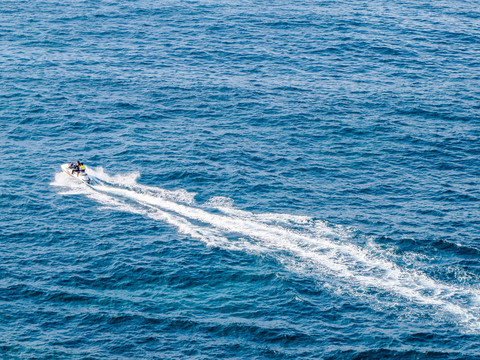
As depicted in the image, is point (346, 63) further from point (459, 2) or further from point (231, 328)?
point (231, 328)

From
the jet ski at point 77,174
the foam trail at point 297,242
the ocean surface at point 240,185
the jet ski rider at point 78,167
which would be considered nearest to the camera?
the ocean surface at point 240,185

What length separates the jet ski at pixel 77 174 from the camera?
11512 centimetres

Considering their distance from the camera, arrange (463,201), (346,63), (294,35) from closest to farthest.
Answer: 1. (463,201)
2. (346,63)
3. (294,35)

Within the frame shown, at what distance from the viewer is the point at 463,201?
10975cm

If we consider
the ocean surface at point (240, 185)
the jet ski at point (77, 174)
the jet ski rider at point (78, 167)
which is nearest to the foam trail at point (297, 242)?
the ocean surface at point (240, 185)

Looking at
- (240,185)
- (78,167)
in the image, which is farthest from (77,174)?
(240,185)

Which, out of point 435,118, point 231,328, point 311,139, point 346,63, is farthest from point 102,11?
point 231,328

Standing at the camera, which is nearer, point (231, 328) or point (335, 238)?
point (231, 328)

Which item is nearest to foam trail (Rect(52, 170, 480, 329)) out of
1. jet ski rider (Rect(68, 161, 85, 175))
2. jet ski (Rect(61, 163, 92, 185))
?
jet ski (Rect(61, 163, 92, 185))

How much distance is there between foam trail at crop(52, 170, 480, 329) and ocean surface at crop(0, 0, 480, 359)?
0.29 meters

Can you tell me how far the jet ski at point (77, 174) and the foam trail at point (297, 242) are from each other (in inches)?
69.4

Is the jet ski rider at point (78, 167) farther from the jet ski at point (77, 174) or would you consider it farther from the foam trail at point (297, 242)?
the foam trail at point (297, 242)

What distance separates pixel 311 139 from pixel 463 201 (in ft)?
101

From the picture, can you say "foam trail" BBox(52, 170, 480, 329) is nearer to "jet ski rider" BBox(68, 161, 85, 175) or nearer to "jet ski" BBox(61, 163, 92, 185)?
"jet ski" BBox(61, 163, 92, 185)
